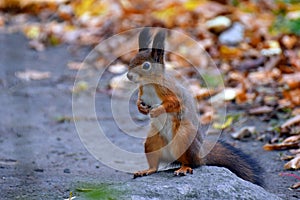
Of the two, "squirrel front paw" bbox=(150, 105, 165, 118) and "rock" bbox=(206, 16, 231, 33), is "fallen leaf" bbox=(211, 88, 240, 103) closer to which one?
"rock" bbox=(206, 16, 231, 33)

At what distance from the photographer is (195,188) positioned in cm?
264

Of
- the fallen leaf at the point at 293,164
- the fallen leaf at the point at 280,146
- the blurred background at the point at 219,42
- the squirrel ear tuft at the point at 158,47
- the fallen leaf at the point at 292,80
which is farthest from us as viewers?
the fallen leaf at the point at 292,80

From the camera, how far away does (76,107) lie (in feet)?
18.8

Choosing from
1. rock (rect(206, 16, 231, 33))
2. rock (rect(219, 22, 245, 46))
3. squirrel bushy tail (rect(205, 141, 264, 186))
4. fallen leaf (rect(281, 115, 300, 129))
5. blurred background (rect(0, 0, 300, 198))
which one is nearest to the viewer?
squirrel bushy tail (rect(205, 141, 264, 186))

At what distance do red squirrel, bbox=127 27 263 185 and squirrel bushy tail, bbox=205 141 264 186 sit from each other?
20 centimetres

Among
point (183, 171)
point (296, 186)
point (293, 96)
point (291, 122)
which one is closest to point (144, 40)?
point (183, 171)

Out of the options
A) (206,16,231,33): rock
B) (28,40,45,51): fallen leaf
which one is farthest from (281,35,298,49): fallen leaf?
(28,40,45,51): fallen leaf

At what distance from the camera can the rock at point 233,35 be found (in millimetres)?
7117

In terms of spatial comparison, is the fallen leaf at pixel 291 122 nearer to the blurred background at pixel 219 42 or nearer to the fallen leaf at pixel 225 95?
the blurred background at pixel 219 42

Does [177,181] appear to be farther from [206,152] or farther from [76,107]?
[76,107]

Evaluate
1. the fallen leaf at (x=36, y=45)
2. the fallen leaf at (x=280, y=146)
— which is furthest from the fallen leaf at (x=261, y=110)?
the fallen leaf at (x=36, y=45)

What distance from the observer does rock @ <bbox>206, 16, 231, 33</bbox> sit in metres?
7.30

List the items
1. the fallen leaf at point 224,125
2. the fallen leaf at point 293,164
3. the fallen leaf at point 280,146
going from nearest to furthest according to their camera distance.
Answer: the fallen leaf at point 293,164 → the fallen leaf at point 280,146 → the fallen leaf at point 224,125

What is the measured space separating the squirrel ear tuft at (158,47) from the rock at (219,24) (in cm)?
449
